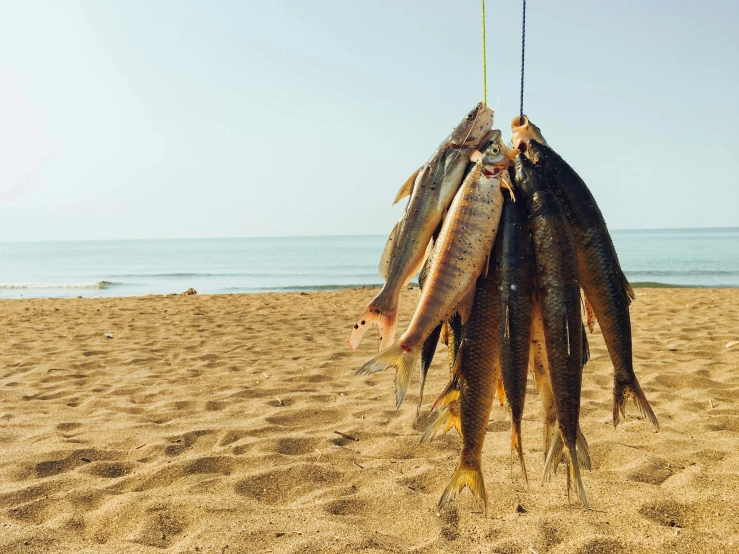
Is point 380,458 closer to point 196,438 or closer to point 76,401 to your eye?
point 196,438

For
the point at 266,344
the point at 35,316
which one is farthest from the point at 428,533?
the point at 35,316

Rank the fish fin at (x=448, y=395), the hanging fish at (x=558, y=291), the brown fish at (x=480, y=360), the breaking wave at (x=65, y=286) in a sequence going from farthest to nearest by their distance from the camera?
1. the breaking wave at (x=65, y=286)
2. the fish fin at (x=448, y=395)
3. the brown fish at (x=480, y=360)
4. the hanging fish at (x=558, y=291)

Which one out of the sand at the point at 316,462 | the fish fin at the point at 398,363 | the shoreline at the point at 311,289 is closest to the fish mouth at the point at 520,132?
the fish fin at the point at 398,363

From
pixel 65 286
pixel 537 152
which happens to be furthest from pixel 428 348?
pixel 65 286

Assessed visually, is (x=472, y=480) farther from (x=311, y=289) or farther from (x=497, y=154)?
(x=311, y=289)

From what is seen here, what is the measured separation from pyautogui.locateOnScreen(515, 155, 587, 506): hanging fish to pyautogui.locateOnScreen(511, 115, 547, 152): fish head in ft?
0.48

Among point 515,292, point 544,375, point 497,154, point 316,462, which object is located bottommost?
point 316,462

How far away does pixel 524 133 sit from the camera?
81.0 inches

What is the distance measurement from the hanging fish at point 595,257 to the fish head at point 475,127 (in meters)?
0.20

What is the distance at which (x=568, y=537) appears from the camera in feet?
9.64

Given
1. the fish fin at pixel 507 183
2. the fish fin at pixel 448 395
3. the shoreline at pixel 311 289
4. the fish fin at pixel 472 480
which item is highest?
the fish fin at pixel 507 183

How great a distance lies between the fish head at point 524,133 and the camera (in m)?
2.04

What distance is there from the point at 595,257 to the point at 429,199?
0.60 m

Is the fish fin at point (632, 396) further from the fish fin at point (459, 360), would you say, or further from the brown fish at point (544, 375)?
the fish fin at point (459, 360)
